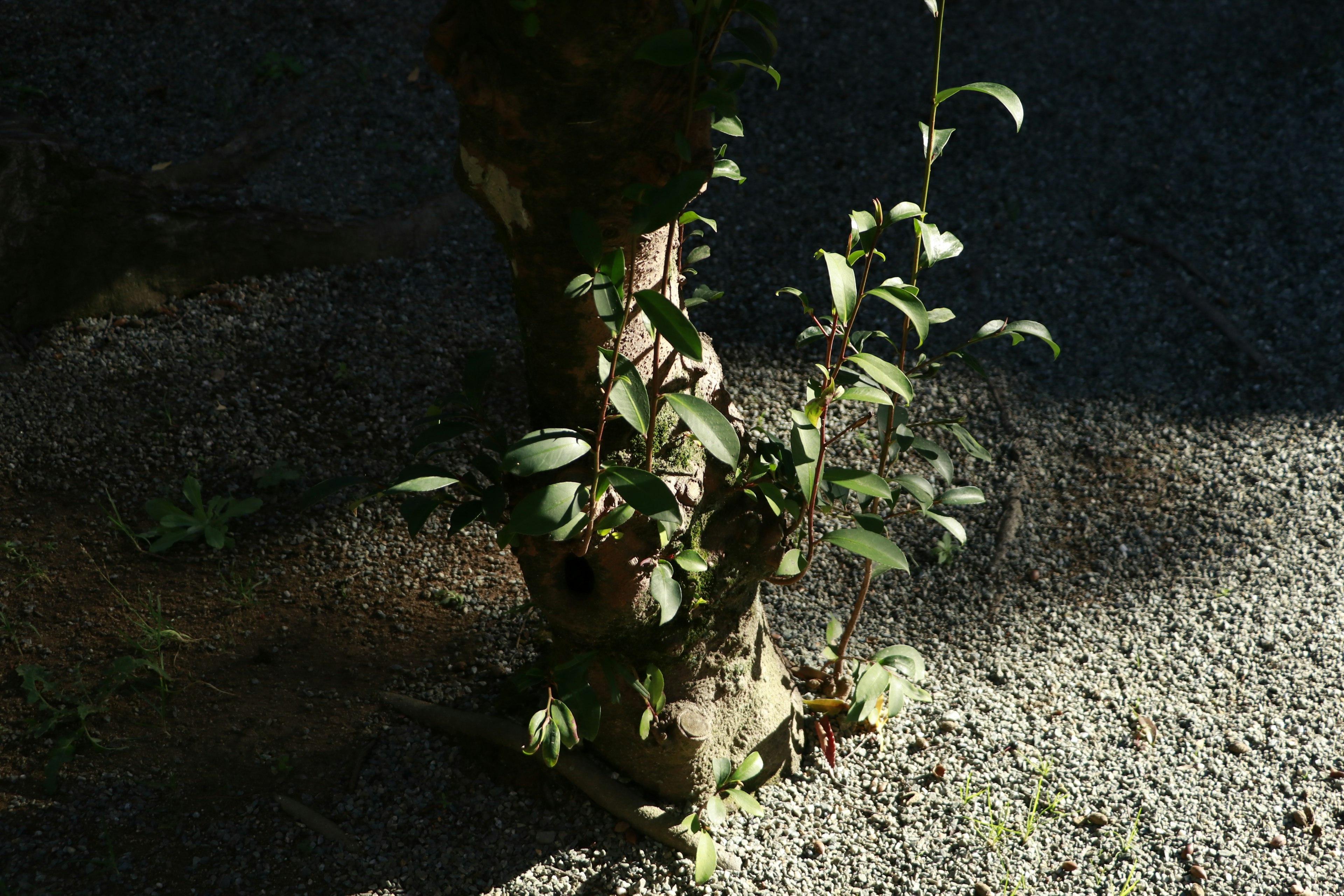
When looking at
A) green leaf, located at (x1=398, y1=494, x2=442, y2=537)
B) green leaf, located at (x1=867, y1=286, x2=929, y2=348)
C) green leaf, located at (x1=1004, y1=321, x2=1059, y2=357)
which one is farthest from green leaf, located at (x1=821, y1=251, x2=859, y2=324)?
green leaf, located at (x1=398, y1=494, x2=442, y2=537)

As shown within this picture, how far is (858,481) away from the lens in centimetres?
158

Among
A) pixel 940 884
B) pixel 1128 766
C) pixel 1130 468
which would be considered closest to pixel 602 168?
pixel 940 884

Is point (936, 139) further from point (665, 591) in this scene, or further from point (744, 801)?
point (744, 801)

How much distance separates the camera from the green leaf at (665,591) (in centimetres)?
146

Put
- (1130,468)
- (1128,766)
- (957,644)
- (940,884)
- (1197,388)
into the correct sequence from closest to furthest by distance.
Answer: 1. (940,884)
2. (1128,766)
3. (957,644)
4. (1130,468)
5. (1197,388)

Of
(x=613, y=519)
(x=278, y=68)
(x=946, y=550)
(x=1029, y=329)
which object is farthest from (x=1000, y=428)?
(x=278, y=68)

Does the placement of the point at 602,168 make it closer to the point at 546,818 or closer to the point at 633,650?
the point at 633,650

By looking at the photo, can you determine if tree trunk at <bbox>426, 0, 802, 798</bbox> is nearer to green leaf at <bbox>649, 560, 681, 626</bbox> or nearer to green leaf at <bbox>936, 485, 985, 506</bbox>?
green leaf at <bbox>649, 560, 681, 626</bbox>

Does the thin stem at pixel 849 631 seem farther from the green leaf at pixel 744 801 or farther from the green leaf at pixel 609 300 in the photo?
the green leaf at pixel 609 300

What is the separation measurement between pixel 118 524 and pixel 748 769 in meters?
1.72

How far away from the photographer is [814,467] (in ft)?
4.99

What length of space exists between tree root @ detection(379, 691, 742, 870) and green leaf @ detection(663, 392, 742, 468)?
882 mm

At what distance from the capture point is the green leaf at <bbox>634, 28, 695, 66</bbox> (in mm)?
1119

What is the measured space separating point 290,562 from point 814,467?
1540 mm
